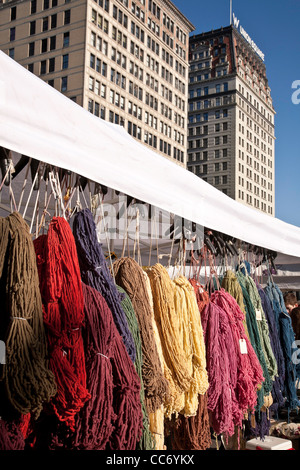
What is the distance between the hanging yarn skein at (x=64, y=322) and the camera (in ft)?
5.03

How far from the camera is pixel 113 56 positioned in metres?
48.4

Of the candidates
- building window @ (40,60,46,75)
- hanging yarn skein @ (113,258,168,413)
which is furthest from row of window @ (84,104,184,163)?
hanging yarn skein @ (113,258,168,413)

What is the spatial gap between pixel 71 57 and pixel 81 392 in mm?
46959

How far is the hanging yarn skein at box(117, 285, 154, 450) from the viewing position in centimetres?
189

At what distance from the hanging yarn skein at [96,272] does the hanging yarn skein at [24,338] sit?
316mm

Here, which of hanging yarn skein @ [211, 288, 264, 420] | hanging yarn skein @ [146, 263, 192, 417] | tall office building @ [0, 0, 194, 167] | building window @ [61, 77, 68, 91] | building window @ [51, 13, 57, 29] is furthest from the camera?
building window @ [51, 13, 57, 29]

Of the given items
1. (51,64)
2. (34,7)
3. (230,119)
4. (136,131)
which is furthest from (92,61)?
(230,119)

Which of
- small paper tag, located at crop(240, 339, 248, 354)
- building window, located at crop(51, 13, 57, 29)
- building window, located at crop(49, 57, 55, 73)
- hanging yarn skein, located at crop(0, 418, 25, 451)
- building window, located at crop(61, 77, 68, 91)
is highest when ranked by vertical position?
building window, located at crop(51, 13, 57, 29)

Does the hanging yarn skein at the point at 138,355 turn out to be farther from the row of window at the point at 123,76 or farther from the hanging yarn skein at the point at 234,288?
the row of window at the point at 123,76

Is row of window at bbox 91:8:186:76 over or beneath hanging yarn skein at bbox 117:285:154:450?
over

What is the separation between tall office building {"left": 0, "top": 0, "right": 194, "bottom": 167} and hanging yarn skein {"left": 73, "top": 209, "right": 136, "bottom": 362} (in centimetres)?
4198

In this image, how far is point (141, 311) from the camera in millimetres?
2080

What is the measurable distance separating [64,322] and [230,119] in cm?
7314

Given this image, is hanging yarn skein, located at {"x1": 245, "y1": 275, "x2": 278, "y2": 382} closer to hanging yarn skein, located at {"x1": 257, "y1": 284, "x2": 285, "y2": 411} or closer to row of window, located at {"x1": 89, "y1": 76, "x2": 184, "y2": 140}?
hanging yarn skein, located at {"x1": 257, "y1": 284, "x2": 285, "y2": 411}
